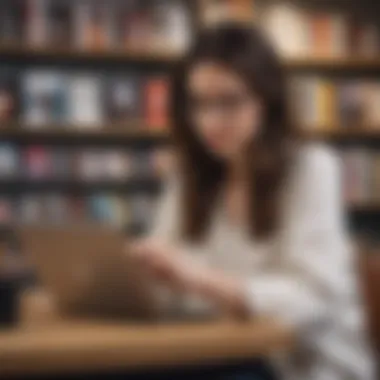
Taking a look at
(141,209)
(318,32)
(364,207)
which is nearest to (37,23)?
(141,209)

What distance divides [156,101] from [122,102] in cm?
14

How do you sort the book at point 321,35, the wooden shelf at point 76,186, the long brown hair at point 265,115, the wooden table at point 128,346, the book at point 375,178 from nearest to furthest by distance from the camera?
the wooden table at point 128,346 → the long brown hair at point 265,115 → the wooden shelf at point 76,186 → the book at point 321,35 → the book at point 375,178

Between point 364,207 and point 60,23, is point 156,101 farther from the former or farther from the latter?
point 364,207

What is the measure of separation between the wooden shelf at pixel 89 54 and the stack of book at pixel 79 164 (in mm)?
350

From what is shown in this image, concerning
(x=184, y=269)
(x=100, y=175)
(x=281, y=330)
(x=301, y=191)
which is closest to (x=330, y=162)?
(x=301, y=191)

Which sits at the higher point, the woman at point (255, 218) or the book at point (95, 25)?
the book at point (95, 25)

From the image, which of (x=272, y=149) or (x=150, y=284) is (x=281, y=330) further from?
(x=272, y=149)

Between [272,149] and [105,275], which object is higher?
[272,149]

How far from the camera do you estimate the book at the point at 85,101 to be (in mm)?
3266

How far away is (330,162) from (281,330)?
519mm

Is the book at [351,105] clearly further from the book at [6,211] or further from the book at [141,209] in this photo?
the book at [6,211]

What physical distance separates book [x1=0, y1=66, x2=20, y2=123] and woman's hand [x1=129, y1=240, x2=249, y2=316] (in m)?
2.00

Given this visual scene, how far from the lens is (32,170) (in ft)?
10.7

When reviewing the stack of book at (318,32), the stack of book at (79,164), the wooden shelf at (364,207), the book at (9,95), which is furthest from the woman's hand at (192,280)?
the wooden shelf at (364,207)
